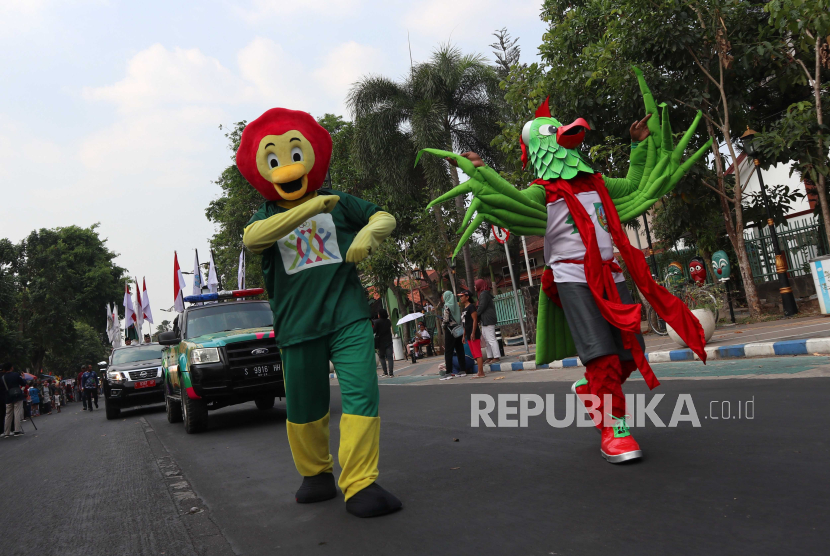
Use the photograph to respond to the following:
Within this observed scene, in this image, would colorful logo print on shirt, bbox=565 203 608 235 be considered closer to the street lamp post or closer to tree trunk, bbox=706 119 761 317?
tree trunk, bbox=706 119 761 317

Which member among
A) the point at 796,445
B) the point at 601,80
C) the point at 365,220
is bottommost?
the point at 796,445

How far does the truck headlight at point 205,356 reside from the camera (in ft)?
28.2

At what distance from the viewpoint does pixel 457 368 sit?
557 inches

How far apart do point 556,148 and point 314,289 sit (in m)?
1.76

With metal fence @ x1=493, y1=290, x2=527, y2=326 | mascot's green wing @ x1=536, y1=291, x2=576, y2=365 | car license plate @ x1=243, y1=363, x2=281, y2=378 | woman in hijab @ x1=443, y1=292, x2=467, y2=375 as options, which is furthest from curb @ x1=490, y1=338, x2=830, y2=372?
metal fence @ x1=493, y1=290, x2=527, y2=326

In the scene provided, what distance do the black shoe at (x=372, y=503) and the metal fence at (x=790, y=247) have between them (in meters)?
13.5

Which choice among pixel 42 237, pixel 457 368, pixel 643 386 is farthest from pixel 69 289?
pixel 643 386

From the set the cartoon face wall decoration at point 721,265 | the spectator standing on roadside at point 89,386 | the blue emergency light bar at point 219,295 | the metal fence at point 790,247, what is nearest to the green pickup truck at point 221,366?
the blue emergency light bar at point 219,295

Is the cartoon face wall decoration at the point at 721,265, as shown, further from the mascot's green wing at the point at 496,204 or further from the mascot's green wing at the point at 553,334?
the mascot's green wing at the point at 496,204

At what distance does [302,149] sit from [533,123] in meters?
1.52

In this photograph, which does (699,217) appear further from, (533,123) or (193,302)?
(533,123)

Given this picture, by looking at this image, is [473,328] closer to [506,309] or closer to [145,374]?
[145,374]

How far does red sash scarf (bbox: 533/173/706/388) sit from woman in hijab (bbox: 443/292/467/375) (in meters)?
9.20

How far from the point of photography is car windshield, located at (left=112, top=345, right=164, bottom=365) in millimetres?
16031
